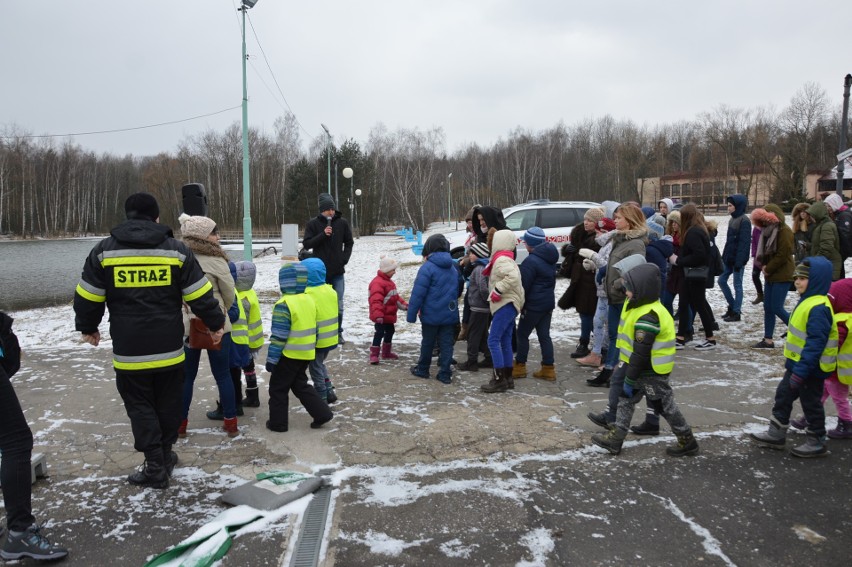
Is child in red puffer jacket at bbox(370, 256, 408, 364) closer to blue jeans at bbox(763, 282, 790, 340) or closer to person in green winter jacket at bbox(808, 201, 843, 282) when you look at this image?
blue jeans at bbox(763, 282, 790, 340)

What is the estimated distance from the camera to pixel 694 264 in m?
7.58

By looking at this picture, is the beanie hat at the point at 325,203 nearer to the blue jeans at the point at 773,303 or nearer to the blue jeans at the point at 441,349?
the blue jeans at the point at 441,349

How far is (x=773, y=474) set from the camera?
4.00 meters

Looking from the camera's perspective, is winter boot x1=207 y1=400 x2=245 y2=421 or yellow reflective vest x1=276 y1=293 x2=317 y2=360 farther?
winter boot x1=207 y1=400 x2=245 y2=421

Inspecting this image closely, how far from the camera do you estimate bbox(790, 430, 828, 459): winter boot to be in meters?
4.22

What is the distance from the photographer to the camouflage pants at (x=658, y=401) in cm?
426

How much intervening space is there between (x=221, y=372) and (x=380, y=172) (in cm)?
6782

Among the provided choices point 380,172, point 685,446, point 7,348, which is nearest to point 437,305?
point 685,446

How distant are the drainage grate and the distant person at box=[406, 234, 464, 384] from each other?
2728mm

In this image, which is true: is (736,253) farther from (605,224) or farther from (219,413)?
(219,413)

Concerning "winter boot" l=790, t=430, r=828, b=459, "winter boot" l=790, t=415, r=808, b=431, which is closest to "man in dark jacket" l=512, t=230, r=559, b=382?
"winter boot" l=790, t=415, r=808, b=431

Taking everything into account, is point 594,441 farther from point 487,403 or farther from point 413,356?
point 413,356

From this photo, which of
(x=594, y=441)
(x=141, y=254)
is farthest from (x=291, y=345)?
(x=594, y=441)

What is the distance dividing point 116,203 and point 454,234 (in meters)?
82.2
